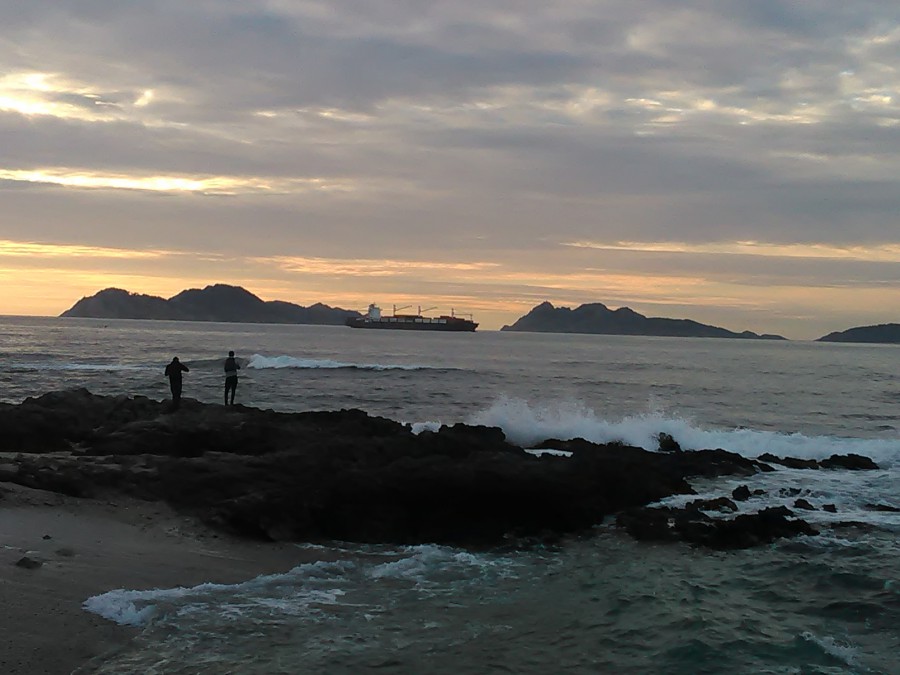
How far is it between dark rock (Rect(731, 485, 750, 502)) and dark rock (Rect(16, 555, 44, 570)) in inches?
530

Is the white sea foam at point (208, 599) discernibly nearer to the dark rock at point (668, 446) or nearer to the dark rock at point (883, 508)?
the dark rock at point (883, 508)

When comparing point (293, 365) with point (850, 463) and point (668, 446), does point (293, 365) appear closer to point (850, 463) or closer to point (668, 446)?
point (668, 446)

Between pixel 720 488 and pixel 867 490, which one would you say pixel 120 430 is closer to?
pixel 720 488

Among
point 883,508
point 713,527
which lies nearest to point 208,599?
point 713,527

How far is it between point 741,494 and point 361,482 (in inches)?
332

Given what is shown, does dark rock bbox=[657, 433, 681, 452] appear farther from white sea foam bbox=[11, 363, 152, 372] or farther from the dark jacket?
white sea foam bbox=[11, 363, 152, 372]

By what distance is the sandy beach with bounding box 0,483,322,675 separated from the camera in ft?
26.3

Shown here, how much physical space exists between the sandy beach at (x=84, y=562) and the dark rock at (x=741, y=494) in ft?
32.0

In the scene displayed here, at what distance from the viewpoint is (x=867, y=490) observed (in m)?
19.2

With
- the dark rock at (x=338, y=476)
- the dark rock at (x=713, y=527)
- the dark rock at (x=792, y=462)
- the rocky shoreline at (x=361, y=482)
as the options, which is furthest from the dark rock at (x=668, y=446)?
the dark rock at (x=713, y=527)

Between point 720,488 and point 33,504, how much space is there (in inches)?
561

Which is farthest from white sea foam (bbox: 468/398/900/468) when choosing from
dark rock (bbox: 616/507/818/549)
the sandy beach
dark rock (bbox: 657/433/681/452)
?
the sandy beach

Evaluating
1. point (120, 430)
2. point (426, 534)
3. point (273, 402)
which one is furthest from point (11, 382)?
point (426, 534)

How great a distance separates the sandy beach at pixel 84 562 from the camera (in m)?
8.03
